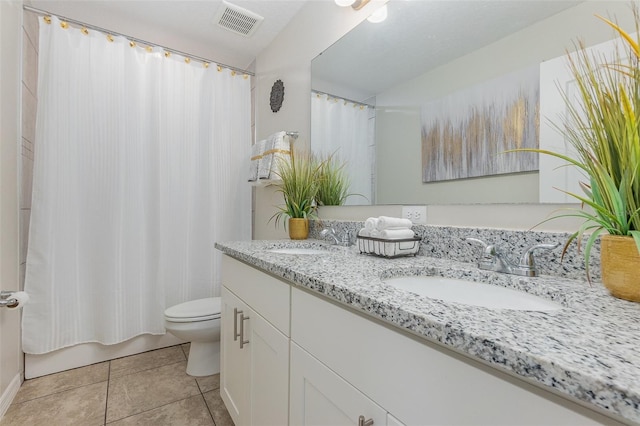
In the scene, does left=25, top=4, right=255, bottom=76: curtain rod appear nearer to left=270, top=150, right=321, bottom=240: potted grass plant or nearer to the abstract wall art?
left=270, top=150, right=321, bottom=240: potted grass plant

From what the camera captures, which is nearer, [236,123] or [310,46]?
[310,46]

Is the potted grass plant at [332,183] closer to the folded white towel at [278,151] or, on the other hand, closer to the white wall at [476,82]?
the white wall at [476,82]

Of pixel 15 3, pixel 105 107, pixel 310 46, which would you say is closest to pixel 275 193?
pixel 310 46

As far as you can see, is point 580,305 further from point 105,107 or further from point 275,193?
point 105,107

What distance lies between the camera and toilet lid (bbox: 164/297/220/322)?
66.5 inches

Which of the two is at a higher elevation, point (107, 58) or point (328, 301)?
point (107, 58)

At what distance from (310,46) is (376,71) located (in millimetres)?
696

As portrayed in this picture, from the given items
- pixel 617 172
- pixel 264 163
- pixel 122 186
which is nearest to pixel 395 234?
pixel 617 172

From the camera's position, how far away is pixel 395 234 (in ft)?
3.35

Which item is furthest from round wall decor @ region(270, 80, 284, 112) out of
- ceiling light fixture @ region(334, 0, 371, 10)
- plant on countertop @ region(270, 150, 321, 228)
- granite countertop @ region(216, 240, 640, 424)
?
granite countertop @ region(216, 240, 640, 424)

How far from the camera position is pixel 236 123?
2410 mm

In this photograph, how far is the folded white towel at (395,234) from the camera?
1013 mm

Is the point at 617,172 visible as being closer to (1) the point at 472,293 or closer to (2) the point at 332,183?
(1) the point at 472,293

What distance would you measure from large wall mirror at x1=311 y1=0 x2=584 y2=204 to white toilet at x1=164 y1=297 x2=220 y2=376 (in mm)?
1100
